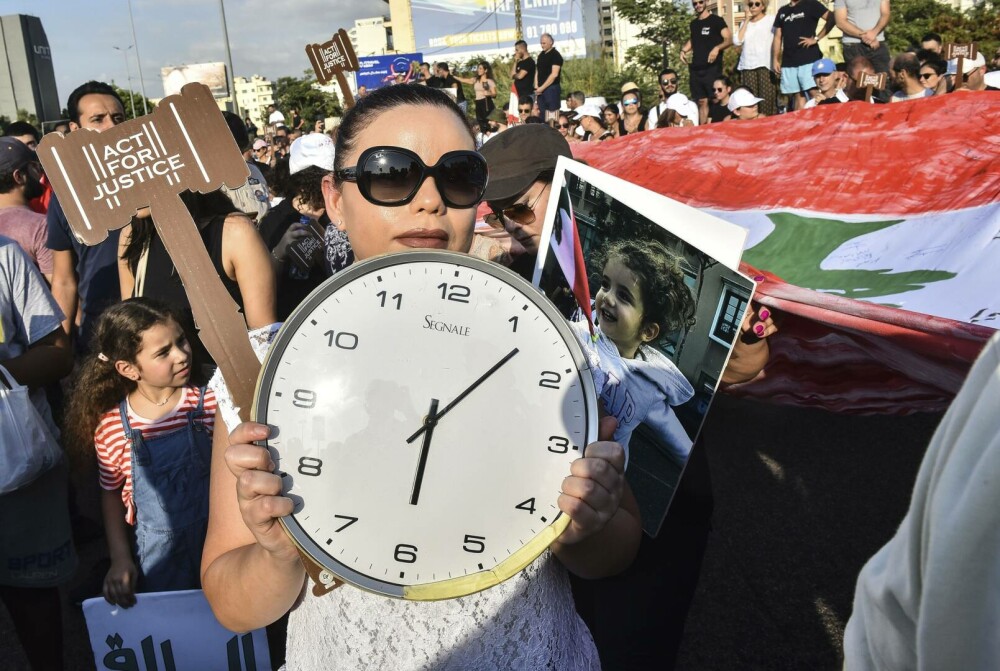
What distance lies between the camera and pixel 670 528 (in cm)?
262

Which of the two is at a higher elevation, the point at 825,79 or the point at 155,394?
the point at 825,79

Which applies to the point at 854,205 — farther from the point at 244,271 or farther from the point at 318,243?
the point at 244,271

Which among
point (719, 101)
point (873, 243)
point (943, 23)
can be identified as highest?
point (943, 23)

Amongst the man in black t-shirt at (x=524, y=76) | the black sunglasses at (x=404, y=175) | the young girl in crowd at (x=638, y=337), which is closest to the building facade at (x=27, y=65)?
the man in black t-shirt at (x=524, y=76)

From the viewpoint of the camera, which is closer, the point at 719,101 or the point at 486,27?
the point at 719,101

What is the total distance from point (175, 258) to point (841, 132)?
3717 millimetres

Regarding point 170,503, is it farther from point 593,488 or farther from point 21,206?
point 21,206

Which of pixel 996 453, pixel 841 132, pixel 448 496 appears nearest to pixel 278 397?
pixel 448 496

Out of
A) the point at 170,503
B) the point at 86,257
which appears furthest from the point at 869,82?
the point at 170,503

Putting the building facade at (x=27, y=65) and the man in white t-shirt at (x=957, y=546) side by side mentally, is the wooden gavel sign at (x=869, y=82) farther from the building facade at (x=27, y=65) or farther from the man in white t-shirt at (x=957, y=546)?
the building facade at (x=27, y=65)

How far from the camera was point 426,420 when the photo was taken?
1219 millimetres

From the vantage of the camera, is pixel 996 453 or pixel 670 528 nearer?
pixel 996 453

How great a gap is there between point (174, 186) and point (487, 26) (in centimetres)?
7044

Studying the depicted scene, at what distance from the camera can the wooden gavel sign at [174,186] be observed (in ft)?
4.33
